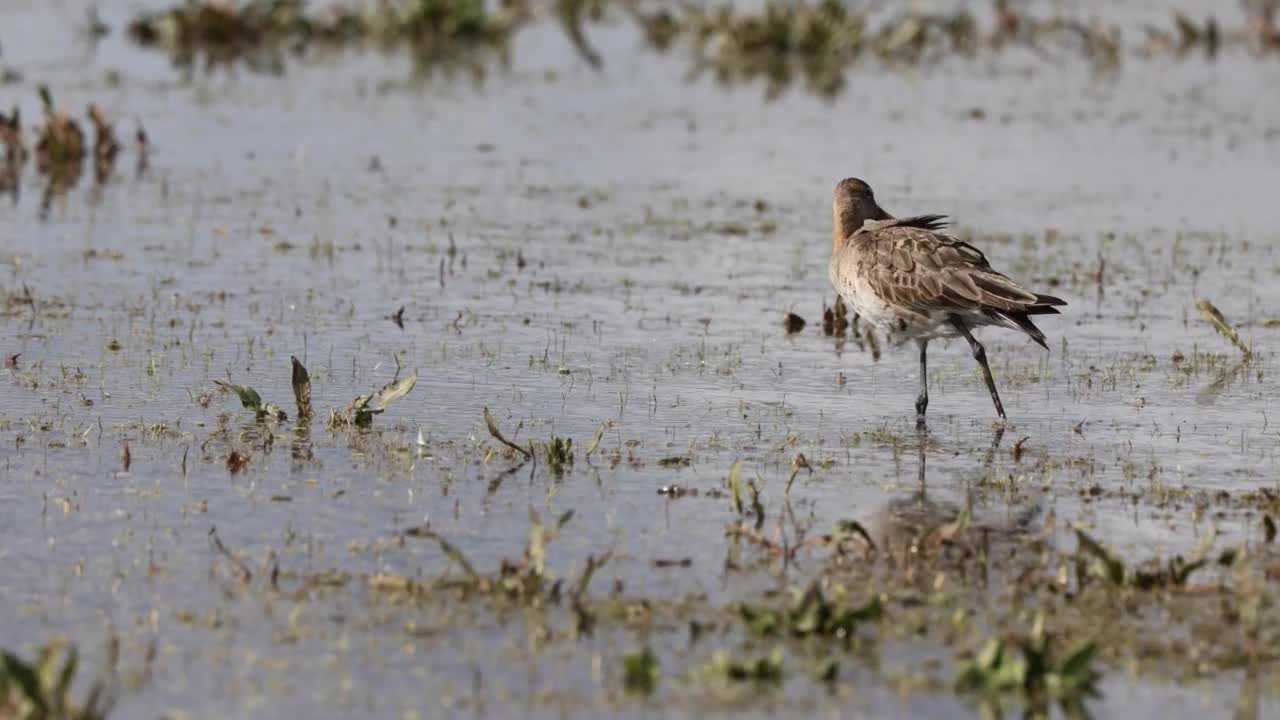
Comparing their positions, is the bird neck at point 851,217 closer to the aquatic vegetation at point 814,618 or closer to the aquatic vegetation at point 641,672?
the aquatic vegetation at point 814,618

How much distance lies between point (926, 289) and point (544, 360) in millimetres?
2776

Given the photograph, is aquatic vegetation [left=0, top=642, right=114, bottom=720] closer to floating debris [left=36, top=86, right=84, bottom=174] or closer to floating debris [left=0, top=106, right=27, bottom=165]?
floating debris [left=36, top=86, right=84, bottom=174]

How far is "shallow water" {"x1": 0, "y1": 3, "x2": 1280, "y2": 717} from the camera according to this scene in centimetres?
784

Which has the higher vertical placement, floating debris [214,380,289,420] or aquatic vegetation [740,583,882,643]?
floating debris [214,380,289,420]

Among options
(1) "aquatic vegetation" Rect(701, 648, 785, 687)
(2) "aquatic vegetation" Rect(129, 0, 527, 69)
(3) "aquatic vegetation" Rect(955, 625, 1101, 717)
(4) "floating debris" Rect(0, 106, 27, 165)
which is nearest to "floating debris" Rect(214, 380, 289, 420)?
(1) "aquatic vegetation" Rect(701, 648, 785, 687)

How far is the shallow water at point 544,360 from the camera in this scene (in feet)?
25.7

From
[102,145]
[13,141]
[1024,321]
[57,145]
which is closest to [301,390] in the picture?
[1024,321]

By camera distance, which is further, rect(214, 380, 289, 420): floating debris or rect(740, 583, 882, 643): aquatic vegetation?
rect(214, 380, 289, 420): floating debris

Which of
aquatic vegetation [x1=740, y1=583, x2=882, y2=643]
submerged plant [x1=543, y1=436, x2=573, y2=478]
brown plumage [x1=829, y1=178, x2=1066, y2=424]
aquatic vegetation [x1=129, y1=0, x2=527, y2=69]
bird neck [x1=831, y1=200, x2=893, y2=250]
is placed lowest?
aquatic vegetation [x1=740, y1=583, x2=882, y2=643]

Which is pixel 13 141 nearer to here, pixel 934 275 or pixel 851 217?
pixel 851 217

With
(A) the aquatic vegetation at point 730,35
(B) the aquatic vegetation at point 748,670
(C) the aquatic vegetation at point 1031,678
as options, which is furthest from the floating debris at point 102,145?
(C) the aquatic vegetation at point 1031,678

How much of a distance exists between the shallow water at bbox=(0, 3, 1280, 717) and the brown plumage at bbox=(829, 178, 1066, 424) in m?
0.55

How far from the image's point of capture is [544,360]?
43.2 ft

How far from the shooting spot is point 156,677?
722 cm
